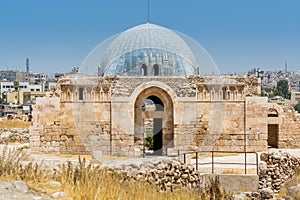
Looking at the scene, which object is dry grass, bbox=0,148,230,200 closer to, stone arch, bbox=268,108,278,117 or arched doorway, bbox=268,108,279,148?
arched doorway, bbox=268,108,279,148

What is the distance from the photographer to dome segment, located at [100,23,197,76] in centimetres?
1972

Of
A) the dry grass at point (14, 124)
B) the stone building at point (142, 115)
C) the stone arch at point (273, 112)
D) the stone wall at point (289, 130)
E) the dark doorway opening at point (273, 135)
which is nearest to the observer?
the stone building at point (142, 115)

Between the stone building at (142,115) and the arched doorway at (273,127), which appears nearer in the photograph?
the stone building at (142,115)

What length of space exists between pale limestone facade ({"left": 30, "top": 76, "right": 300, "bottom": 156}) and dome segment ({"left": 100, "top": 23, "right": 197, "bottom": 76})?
258 cm

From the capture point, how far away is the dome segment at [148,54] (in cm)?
1972

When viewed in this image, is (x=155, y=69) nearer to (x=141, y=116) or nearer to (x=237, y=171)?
(x=141, y=116)

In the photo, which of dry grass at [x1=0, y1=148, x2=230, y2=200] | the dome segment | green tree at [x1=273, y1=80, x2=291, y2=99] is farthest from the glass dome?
green tree at [x1=273, y1=80, x2=291, y2=99]

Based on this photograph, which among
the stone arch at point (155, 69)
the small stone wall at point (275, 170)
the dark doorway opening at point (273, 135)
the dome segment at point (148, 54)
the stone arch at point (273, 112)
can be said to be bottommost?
the small stone wall at point (275, 170)

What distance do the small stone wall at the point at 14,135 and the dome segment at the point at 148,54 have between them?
16.4ft

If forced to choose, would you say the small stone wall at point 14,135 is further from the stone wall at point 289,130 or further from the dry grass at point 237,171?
the dry grass at point 237,171

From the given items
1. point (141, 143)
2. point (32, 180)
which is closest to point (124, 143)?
point (141, 143)

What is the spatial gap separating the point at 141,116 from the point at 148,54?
3.80 meters

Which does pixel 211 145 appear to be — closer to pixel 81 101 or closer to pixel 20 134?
pixel 81 101

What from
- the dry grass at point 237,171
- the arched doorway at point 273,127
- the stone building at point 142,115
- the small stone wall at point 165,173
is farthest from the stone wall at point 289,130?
the small stone wall at point 165,173
